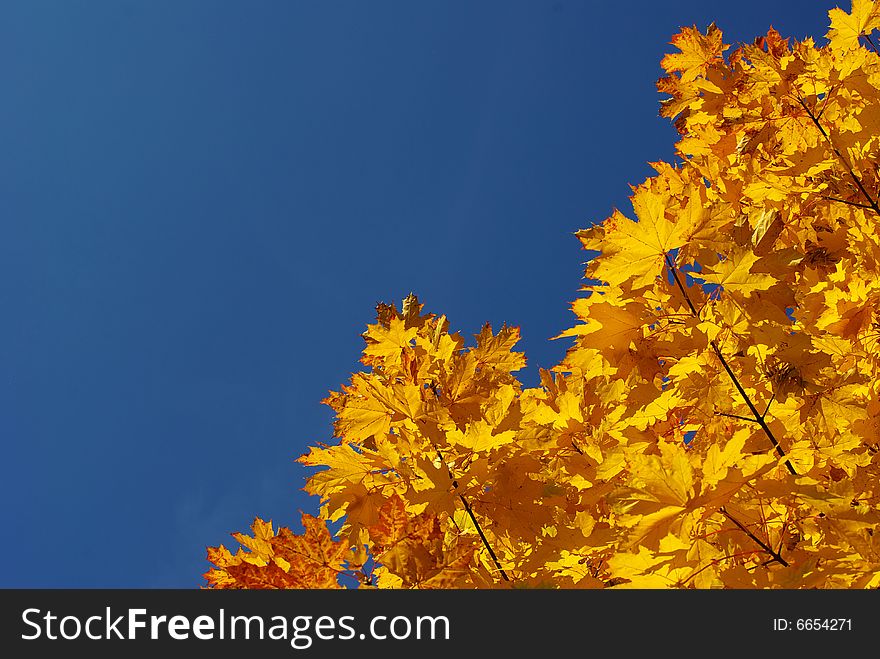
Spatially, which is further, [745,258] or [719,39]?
[719,39]

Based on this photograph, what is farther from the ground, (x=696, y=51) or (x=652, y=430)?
(x=696, y=51)

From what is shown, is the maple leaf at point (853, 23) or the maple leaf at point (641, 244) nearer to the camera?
the maple leaf at point (641, 244)

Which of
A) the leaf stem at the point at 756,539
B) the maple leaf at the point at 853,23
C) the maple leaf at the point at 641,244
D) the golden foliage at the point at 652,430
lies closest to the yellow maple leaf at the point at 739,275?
the golden foliage at the point at 652,430

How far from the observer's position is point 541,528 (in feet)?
7.17

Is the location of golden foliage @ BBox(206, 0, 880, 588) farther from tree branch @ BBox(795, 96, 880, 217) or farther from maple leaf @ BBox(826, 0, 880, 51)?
maple leaf @ BBox(826, 0, 880, 51)

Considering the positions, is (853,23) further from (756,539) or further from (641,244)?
(756,539)

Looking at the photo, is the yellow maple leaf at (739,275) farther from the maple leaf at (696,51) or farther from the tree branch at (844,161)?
the maple leaf at (696,51)

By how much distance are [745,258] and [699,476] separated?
72 centimetres

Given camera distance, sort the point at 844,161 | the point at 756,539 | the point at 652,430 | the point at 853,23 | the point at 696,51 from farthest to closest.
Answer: the point at 696,51
the point at 853,23
the point at 844,161
the point at 652,430
the point at 756,539

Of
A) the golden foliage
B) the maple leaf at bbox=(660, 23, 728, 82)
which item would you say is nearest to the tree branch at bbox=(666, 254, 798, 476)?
the golden foliage

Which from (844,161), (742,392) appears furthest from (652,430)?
(844,161)
